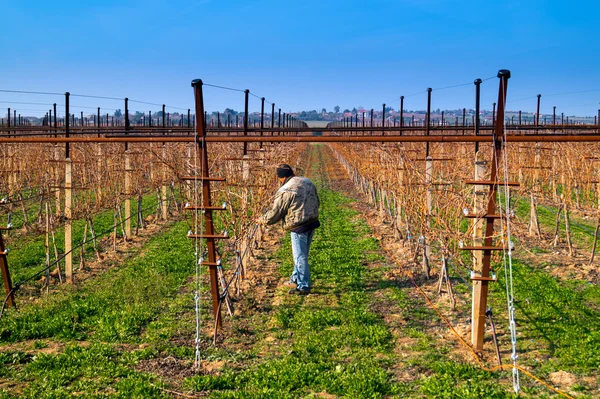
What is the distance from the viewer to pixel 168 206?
15078 millimetres

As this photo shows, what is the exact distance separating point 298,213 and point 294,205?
0.37 feet

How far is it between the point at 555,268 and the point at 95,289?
6.83 metres

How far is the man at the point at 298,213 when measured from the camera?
6855 millimetres

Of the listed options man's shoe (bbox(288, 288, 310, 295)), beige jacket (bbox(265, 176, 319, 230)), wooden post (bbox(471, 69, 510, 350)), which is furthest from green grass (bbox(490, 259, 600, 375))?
beige jacket (bbox(265, 176, 319, 230))

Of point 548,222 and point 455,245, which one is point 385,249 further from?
point 548,222

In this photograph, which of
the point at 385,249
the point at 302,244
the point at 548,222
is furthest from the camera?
the point at 548,222

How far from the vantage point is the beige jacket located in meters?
6.84

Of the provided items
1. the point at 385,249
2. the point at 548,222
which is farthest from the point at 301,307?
the point at 548,222

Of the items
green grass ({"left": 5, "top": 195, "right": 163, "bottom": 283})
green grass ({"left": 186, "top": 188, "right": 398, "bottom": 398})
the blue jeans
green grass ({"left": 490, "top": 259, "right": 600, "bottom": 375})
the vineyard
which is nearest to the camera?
green grass ({"left": 186, "top": 188, "right": 398, "bottom": 398})

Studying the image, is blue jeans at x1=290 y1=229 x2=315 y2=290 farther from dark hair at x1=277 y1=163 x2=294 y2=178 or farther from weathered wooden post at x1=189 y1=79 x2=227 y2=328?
weathered wooden post at x1=189 y1=79 x2=227 y2=328

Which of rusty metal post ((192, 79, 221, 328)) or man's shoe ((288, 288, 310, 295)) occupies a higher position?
rusty metal post ((192, 79, 221, 328))

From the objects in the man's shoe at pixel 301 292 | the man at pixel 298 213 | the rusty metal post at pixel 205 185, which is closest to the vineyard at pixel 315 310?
the rusty metal post at pixel 205 185

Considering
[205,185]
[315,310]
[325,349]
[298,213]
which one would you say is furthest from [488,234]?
[205,185]

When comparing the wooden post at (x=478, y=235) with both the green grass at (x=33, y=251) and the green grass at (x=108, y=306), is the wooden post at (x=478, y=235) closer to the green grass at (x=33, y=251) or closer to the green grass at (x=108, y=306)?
the green grass at (x=108, y=306)
